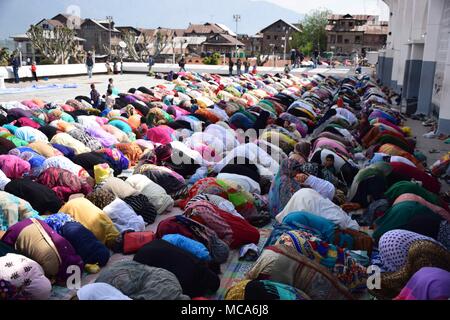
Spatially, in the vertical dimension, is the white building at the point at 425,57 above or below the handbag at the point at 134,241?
above

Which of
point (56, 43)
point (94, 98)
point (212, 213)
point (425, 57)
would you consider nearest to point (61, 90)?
point (94, 98)

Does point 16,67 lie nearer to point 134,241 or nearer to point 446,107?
point 446,107

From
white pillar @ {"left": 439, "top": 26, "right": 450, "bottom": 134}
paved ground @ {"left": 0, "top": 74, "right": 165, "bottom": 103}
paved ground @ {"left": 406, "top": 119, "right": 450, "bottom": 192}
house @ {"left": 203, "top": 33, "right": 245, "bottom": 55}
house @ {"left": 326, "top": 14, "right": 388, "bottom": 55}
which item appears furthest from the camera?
house @ {"left": 203, "top": 33, "right": 245, "bottom": 55}

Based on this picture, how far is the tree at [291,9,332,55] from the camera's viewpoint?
209ft

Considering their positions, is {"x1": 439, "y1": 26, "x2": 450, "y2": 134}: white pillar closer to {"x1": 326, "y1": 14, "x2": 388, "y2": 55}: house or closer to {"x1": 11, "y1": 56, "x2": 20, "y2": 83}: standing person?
{"x1": 11, "y1": 56, "x2": 20, "y2": 83}: standing person

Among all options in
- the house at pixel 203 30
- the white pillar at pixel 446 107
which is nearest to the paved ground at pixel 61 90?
the white pillar at pixel 446 107

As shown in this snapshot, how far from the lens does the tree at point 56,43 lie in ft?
119

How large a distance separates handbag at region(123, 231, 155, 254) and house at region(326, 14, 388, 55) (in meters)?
55.1

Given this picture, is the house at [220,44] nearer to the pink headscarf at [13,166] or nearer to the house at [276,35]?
the house at [276,35]

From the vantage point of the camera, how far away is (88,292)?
10.5 ft

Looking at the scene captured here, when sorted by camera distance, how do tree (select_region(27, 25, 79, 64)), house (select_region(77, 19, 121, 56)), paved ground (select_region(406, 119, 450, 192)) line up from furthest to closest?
house (select_region(77, 19, 121, 56)), tree (select_region(27, 25, 79, 64)), paved ground (select_region(406, 119, 450, 192))

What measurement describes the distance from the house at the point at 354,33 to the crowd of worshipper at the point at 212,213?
5133 centimetres

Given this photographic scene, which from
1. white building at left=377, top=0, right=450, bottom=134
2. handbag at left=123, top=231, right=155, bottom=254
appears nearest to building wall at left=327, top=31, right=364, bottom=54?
white building at left=377, top=0, right=450, bottom=134
